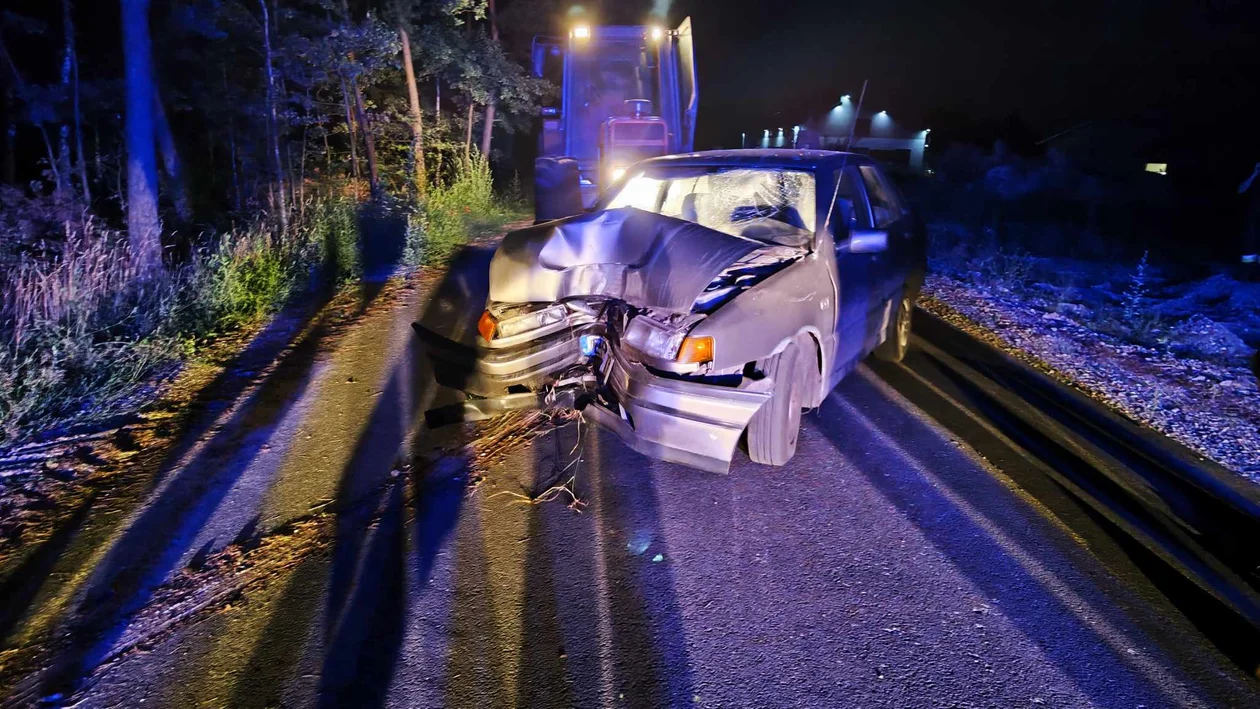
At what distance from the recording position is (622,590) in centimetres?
296

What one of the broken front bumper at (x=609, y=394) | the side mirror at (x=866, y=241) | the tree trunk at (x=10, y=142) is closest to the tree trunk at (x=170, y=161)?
the tree trunk at (x=10, y=142)

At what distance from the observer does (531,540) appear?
3309 millimetres

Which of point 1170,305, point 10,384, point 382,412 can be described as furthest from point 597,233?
point 1170,305

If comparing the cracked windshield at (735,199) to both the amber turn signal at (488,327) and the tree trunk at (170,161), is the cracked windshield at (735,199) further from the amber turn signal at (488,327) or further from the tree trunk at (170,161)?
the tree trunk at (170,161)

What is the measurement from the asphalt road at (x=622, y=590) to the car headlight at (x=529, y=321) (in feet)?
2.44

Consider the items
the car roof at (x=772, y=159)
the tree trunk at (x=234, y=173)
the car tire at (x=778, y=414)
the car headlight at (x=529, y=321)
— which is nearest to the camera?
the car tire at (x=778, y=414)

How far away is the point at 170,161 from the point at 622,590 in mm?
11458

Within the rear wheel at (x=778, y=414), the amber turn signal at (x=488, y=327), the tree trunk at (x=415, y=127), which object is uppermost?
the tree trunk at (x=415, y=127)

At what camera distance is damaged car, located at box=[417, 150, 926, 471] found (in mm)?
3447

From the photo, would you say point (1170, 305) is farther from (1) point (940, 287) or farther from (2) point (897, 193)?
(2) point (897, 193)

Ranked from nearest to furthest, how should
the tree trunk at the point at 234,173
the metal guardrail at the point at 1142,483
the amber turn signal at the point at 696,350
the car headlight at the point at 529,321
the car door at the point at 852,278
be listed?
1. the metal guardrail at the point at 1142,483
2. the amber turn signal at the point at 696,350
3. the car headlight at the point at 529,321
4. the car door at the point at 852,278
5. the tree trunk at the point at 234,173

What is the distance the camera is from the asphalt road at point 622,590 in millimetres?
2463

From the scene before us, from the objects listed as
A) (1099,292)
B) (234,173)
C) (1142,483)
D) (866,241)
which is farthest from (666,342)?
(234,173)

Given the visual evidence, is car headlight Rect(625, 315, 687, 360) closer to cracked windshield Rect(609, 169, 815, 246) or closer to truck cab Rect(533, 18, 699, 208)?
cracked windshield Rect(609, 169, 815, 246)
